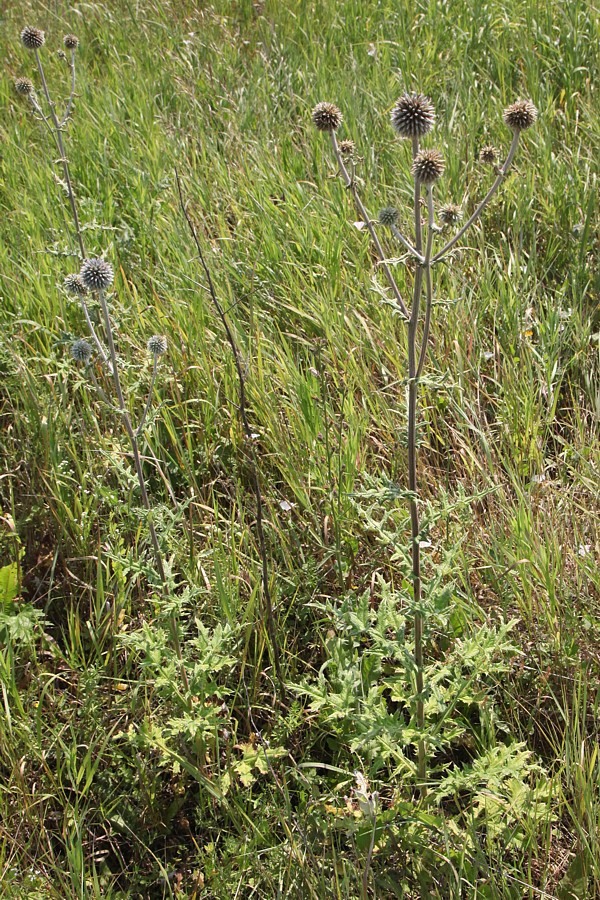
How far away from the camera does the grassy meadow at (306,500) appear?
6.89 feet

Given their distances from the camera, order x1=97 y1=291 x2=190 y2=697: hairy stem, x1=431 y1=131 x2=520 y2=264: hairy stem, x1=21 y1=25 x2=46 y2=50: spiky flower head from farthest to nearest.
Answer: x1=21 y1=25 x2=46 y2=50: spiky flower head
x1=97 y1=291 x2=190 y2=697: hairy stem
x1=431 y1=131 x2=520 y2=264: hairy stem

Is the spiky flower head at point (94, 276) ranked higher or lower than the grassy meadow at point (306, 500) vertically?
higher

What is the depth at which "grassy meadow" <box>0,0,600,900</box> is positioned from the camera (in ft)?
6.89

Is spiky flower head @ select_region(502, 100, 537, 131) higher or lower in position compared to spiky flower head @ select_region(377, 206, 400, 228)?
higher

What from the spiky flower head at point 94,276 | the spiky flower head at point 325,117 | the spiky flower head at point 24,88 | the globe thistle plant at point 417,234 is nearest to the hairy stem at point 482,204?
the globe thistle plant at point 417,234

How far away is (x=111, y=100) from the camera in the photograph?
483 cm

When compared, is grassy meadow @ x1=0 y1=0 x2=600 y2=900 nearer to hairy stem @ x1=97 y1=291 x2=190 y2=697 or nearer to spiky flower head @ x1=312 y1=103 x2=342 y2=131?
hairy stem @ x1=97 y1=291 x2=190 y2=697

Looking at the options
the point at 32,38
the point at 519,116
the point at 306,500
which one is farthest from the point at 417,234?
the point at 32,38

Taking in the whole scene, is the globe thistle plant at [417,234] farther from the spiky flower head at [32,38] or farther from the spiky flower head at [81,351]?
the spiky flower head at [32,38]

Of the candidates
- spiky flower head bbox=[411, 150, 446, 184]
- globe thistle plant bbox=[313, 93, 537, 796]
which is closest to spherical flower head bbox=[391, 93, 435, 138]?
globe thistle plant bbox=[313, 93, 537, 796]

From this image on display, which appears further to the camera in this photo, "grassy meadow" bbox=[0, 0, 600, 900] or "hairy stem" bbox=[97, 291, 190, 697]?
"hairy stem" bbox=[97, 291, 190, 697]

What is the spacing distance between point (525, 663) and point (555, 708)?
0.16m

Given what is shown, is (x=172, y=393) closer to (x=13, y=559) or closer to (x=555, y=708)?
(x=13, y=559)

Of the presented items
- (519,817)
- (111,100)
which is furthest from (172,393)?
(111,100)
